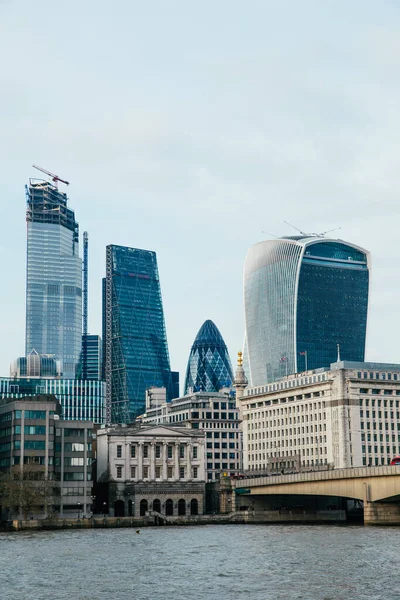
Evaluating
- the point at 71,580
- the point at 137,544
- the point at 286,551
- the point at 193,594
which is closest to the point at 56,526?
the point at 137,544

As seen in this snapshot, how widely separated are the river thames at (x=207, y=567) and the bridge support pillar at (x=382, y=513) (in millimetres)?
14972

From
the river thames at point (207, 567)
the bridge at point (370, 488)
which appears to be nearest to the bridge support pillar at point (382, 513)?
the bridge at point (370, 488)

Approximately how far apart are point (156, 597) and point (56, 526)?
112 metres

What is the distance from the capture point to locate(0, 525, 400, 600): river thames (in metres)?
87.8

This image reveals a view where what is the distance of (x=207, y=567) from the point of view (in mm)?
109125

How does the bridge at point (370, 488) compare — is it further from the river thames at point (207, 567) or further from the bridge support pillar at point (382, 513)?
the river thames at point (207, 567)

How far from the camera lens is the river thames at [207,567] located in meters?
87.8

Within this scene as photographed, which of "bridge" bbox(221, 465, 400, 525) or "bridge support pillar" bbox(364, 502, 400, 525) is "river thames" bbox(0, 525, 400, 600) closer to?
"bridge" bbox(221, 465, 400, 525)

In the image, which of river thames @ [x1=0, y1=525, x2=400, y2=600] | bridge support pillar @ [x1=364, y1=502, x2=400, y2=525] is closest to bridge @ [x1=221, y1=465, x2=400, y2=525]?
bridge support pillar @ [x1=364, y1=502, x2=400, y2=525]

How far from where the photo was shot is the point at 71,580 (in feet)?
323

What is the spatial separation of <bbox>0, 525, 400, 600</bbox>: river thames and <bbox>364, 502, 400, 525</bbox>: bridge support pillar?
589 inches

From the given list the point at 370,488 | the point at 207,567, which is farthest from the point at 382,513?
the point at 207,567

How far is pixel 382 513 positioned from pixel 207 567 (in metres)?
74.4

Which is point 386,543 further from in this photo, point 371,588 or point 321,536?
point 371,588
